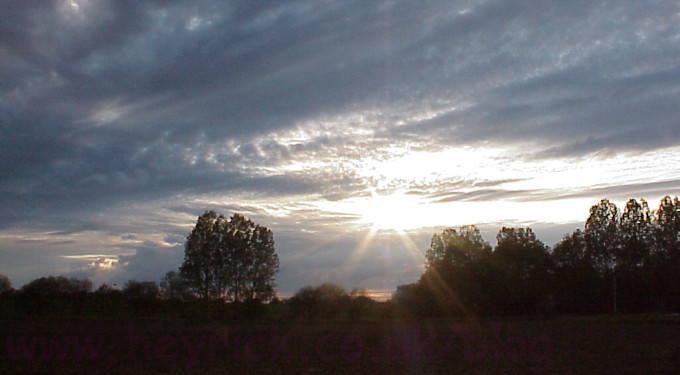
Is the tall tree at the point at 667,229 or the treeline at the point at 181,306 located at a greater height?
the tall tree at the point at 667,229

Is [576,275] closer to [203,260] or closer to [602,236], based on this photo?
[602,236]

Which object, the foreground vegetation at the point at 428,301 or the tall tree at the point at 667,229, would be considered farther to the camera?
the tall tree at the point at 667,229

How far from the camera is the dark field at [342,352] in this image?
20062 millimetres

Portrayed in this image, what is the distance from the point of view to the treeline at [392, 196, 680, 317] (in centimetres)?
6062

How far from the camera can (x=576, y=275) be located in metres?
64.3

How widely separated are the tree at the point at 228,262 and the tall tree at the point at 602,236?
3941 centimetres

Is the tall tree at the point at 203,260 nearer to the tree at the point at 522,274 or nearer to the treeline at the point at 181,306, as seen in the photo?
the treeline at the point at 181,306

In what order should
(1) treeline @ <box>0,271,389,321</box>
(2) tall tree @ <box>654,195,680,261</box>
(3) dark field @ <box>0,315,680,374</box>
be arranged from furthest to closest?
1. (2) tall tree @ <box>654,195,680,261</box>
2. (1) treeline @ <box>0,271,389,321</box>
3. (3) dark field @ <box>0,315,680,374</box>

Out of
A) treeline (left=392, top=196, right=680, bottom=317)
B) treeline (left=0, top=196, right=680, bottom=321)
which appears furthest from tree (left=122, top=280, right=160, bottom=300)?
treeline (left=392, top=196, right=680, bottom=317)

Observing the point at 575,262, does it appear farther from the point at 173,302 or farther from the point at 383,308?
the point at 173,302

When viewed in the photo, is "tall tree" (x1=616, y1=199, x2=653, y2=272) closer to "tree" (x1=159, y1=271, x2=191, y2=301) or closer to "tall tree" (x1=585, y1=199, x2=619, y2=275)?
"tall tree" (x1=585, y1=199, x2=619, y2=275)

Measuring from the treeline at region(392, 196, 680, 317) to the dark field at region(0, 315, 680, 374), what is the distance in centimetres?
2469

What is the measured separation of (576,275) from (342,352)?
158ft

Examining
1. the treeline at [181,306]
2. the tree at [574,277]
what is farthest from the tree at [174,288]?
the tree at [574,277]
